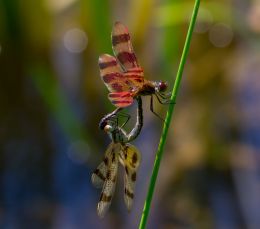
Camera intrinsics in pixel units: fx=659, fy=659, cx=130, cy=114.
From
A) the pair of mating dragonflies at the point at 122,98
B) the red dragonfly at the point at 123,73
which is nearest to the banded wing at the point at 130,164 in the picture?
the pair of mating dragonflies at the point at 122,98

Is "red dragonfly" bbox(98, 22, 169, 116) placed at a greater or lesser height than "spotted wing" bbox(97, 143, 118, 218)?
greater

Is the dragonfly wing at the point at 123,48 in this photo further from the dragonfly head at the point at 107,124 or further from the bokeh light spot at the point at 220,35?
the bokeh light spot at the point at 220,35

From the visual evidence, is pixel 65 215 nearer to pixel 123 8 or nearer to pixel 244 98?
pixel 244 98

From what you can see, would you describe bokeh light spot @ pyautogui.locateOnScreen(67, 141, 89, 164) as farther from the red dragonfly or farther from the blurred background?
the red dragonfly

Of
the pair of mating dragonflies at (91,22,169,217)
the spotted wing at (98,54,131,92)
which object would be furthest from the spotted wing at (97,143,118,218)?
the spotted wing at (98,54,131,92)

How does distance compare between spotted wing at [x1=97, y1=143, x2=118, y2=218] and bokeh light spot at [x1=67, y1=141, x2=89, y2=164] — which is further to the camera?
bokeh light spot at [x1=67, y1=141, x2=89, y2=164]

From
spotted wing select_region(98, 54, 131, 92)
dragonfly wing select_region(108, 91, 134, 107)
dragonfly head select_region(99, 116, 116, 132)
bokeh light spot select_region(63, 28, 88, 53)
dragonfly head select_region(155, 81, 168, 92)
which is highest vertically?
spotted wing select_region(98, 54, 131, 92)

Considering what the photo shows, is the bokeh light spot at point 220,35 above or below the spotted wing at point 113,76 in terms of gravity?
below
